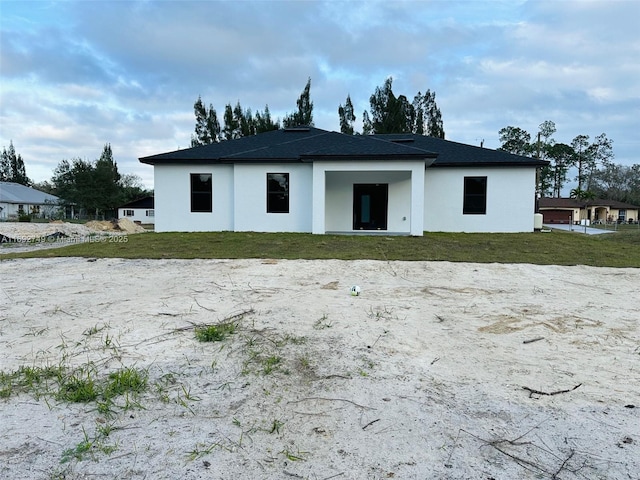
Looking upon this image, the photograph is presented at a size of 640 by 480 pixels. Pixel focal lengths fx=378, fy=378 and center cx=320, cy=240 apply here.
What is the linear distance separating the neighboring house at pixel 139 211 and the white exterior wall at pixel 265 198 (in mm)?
33035

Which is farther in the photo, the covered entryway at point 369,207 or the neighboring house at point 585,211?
the neighboring house at point 585,211

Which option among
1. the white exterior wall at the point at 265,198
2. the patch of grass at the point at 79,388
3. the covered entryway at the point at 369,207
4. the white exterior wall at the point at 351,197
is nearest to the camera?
the patch of grass at the point at 79,388

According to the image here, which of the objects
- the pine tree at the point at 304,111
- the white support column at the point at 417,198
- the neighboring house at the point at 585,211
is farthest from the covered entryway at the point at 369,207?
the neighboring house at the point at 585,211

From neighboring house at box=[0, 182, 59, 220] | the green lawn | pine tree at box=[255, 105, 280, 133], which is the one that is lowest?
the green lawn

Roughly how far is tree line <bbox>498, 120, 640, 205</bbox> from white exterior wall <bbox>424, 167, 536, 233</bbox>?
37492 millimetres

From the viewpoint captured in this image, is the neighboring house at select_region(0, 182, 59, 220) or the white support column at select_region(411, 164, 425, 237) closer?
the white support column at select_region(411, 164, 425, 237)

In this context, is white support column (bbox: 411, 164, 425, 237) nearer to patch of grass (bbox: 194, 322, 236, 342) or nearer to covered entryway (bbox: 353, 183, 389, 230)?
covered entryway (bbox: 353, 183, 389, 230)

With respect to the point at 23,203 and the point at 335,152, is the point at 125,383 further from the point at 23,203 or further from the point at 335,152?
the point at 23,203

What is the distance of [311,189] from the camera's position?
1455cm

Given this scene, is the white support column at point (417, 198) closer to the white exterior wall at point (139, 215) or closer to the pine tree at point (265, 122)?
the pine tree at point (265, 122)

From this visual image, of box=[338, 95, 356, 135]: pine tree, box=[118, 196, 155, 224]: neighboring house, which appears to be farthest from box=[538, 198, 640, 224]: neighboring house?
box=[118, 196, 155, 224]: neighboring house

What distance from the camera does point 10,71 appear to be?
37.6 ft

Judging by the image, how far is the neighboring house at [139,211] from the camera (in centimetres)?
4355

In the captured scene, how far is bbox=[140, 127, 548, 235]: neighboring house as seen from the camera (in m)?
14.5
